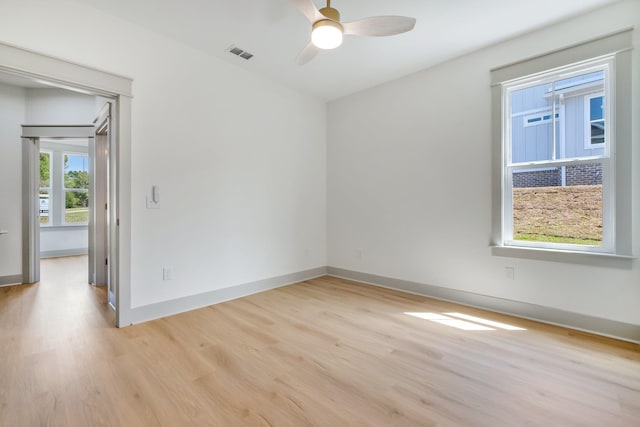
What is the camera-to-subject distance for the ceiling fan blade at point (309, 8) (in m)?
1.76

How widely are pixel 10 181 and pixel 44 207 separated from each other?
3090mm

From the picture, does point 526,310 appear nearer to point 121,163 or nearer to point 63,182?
point 121,163

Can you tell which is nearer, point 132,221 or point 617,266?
point 617,266

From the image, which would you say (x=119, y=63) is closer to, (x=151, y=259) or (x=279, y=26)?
(x=279, y=26)

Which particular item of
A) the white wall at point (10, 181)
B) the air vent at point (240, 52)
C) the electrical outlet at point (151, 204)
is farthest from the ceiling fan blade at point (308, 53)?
the white wall at point (10, 181)

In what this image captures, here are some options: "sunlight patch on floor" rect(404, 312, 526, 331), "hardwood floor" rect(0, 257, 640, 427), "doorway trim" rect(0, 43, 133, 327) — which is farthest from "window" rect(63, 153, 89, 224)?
"sunlight patch on floor" rect(404, 312, 526, 331)

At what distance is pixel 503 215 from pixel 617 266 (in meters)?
0.92

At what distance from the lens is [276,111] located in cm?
387

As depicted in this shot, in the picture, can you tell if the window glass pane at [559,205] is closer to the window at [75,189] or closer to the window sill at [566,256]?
the window sill at [566,256]

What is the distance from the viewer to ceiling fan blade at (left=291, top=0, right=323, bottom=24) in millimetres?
1762

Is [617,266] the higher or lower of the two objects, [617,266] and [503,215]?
the lower

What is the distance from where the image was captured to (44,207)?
6430 millimetres

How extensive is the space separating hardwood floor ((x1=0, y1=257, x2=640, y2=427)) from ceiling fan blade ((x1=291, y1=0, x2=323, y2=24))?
238cm

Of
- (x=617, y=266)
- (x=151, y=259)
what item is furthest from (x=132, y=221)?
(x=617, y=266)
